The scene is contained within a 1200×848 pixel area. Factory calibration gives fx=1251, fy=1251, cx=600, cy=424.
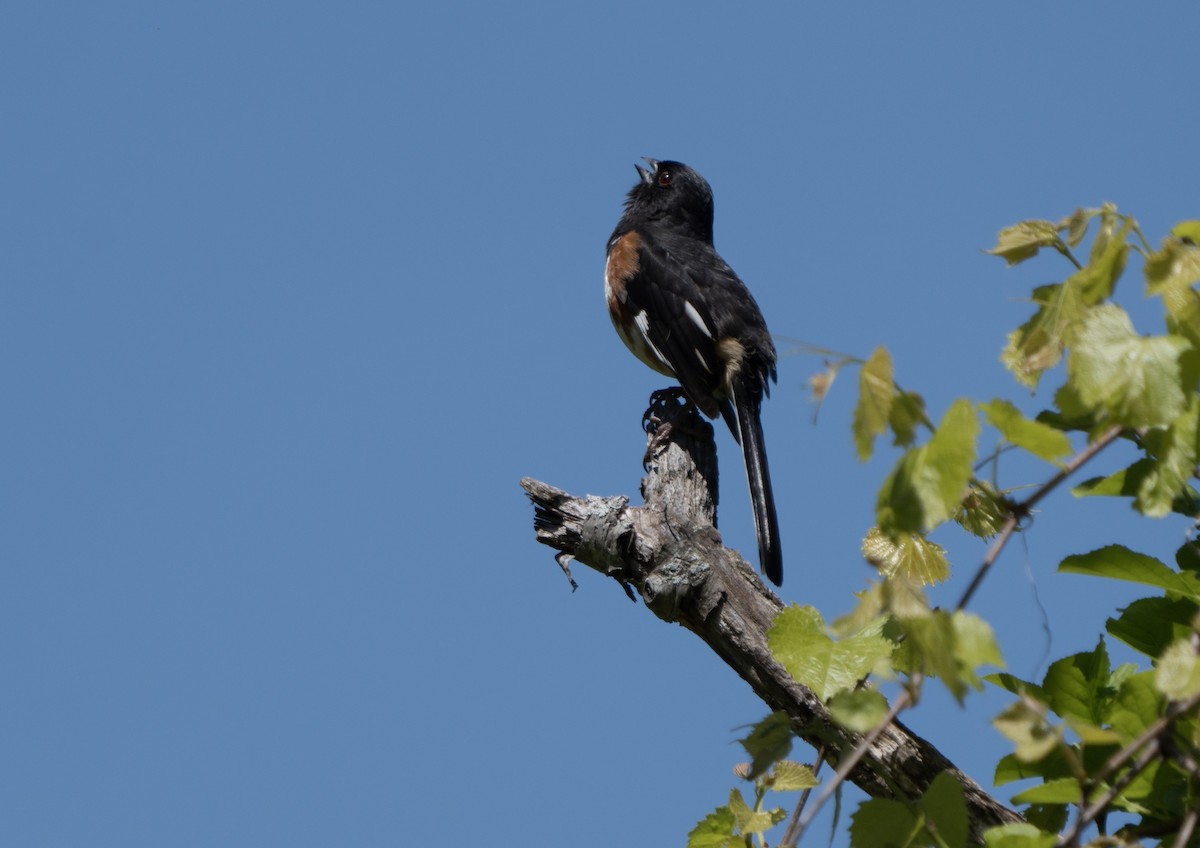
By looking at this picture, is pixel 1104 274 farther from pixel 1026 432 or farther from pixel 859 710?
pixel 859 710

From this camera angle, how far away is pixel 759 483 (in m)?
4.89

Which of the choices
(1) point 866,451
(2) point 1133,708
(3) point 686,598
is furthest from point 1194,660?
(3) point 686,598

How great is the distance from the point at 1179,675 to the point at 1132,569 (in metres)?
0.49

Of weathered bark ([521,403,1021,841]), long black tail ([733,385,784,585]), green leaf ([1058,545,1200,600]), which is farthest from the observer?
long black tail ([733,385,784,585])

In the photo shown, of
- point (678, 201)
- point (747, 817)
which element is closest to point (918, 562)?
point (747, 817)

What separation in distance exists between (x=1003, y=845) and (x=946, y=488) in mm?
387

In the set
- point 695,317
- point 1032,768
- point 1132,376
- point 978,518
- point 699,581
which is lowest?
point 1032,768

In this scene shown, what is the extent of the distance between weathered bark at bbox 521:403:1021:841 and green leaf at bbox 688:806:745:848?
56 cm

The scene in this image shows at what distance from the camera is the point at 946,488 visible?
916 mm

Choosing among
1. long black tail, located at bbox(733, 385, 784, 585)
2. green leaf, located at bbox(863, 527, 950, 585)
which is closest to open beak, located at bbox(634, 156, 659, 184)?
long black tail, located at bbox(733, 385, 784, 585)

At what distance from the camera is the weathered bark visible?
88.0 inches

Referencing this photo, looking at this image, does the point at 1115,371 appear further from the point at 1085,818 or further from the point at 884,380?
the point at 1085,818

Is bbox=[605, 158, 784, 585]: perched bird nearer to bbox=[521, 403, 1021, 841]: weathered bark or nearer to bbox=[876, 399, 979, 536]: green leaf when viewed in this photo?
bbox=[521, 403, 1021, 841]: weathered bark

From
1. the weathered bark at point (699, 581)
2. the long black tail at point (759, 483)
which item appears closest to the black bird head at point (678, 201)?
the long black tail at point (759, 483)
